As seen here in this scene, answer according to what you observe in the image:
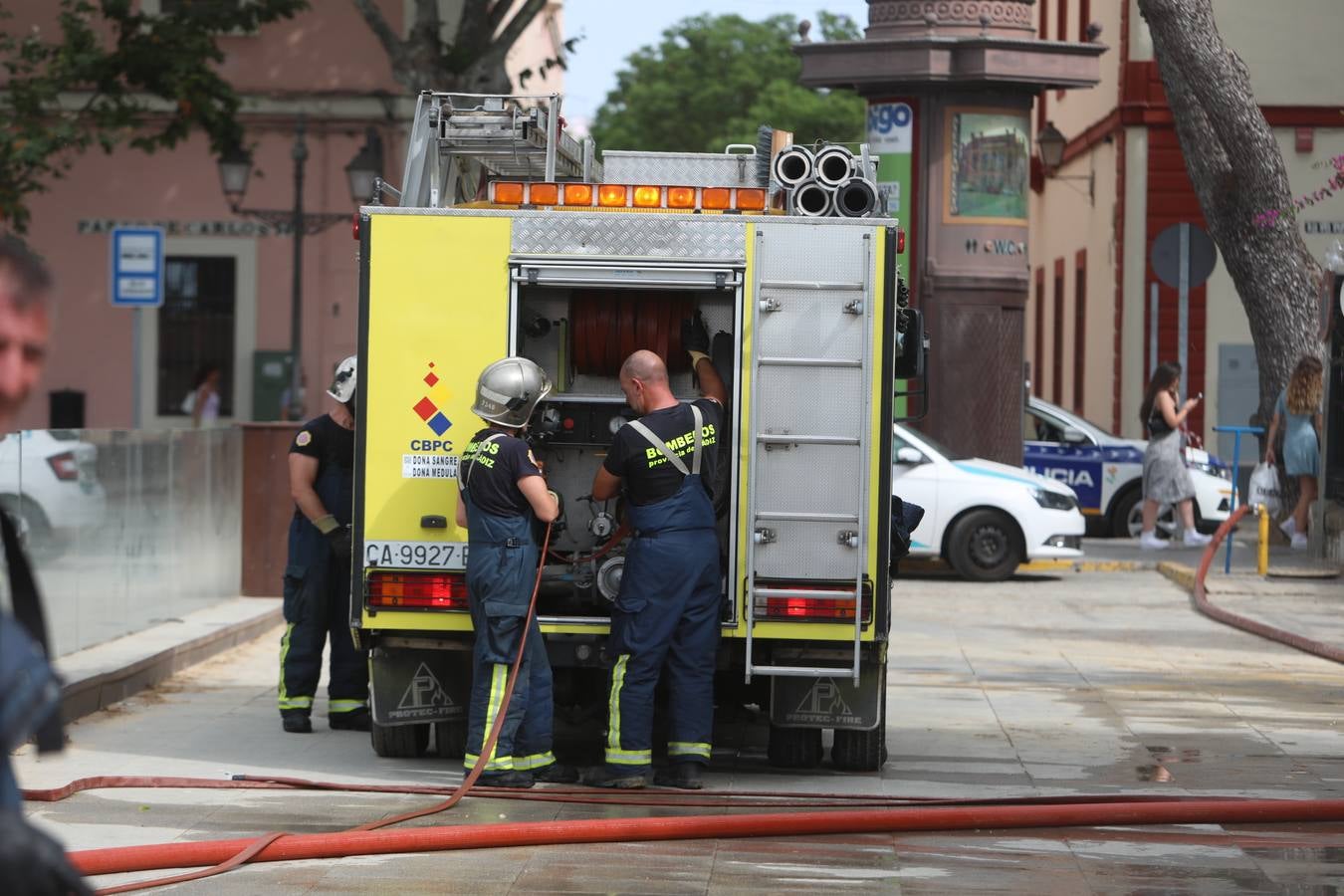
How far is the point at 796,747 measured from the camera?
9.76m

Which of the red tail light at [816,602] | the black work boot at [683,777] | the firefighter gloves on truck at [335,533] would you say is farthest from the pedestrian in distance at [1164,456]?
the black work boot at [683,777]

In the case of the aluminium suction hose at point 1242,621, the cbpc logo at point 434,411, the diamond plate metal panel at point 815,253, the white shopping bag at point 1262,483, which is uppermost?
the diamond plate metal panel at point 815,253

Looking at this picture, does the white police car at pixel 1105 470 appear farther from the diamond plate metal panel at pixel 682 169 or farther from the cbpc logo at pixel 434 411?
the cbpc logo at pixel 434 411

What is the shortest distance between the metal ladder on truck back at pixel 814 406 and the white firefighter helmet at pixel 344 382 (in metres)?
2.29

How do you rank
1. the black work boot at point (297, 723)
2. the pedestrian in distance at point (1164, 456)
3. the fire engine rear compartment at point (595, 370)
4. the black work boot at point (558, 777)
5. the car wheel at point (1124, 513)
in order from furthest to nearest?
the car wheel at point (1124, 513), the pedestrian in distance at point (1164, 456), the black work boot at point (297, 723), the black work boot at point (558, 777), the fire engine rear compartment at point (595, 370)

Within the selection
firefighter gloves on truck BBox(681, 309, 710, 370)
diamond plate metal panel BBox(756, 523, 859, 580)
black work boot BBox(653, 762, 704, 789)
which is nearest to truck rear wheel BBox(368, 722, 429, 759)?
black work boot BBox(653, 762, 704, 789)

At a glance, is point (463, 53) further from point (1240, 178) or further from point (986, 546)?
point (1240, 178)

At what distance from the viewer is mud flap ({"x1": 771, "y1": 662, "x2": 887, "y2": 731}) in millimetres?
9359

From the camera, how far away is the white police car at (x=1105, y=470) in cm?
2359

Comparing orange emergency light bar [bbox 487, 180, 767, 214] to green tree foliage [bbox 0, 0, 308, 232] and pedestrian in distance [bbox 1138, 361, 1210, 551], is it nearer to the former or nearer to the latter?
green tree foliage [bbox 0, 0, 308, 232]

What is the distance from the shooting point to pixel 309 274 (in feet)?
102

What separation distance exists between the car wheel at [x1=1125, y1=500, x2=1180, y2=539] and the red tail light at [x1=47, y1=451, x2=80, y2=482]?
45.6ft

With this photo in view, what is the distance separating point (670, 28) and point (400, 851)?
68.8 m

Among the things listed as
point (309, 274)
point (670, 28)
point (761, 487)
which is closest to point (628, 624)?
point (761, 487)
